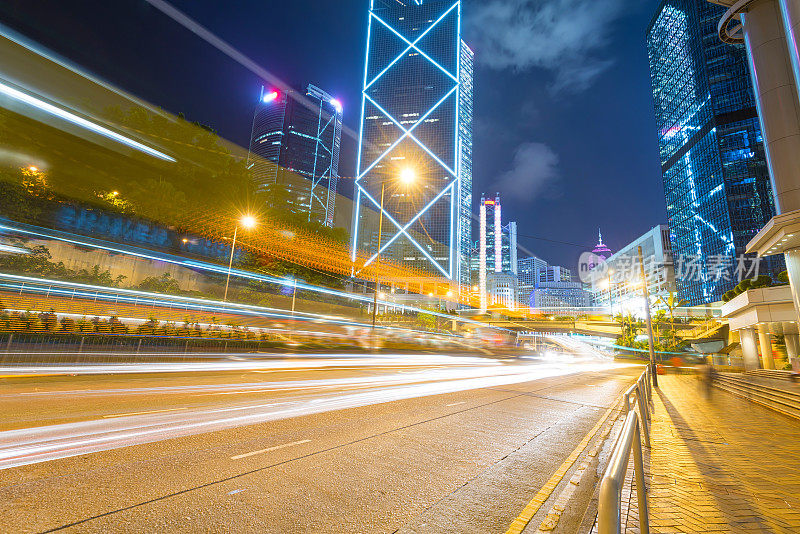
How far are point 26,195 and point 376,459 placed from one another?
29719 mm

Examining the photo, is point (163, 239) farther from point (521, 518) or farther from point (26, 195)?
point (521, 518)

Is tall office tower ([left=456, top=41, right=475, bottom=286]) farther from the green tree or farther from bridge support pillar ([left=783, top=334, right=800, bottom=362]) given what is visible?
the green tree

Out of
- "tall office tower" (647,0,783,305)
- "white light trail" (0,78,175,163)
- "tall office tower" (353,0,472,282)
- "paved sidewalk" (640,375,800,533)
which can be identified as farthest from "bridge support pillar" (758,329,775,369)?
"tall office tower" (353,0,472,282)

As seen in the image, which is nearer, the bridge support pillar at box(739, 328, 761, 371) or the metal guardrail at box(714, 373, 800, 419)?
the metal guardrail at box(714, 373, 800, 419)

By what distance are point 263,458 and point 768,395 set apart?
668 inches

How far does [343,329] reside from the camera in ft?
104

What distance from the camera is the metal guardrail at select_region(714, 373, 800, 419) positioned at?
1070 centimetres

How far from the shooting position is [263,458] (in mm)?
5047

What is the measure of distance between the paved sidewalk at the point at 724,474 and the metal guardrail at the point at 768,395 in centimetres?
109

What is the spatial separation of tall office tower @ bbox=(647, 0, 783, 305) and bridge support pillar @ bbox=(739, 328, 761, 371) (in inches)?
2323

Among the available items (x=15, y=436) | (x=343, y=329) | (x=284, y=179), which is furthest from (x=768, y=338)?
(x=284, y=179)

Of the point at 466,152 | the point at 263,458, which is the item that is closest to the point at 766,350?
the point at 263,458

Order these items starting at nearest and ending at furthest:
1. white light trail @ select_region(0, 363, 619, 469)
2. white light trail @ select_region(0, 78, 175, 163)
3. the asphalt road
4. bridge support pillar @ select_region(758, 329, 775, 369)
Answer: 1. the asphalt road
2. white light trail @ select_region(0, 363, 619, 469)
3. white light trail @ select_region(0, 78, 175, 163)
4. bridge support pillar @ select_region(758, 329, 775, 369)

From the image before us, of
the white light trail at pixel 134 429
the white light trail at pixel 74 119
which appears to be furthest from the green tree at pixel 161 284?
the white light trail at pixel 134 429
